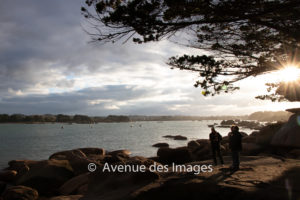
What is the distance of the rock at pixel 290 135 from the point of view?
16.7 meters

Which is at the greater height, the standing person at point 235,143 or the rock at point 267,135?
the standing person at point 235,143

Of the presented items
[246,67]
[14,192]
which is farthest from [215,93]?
[14,192]

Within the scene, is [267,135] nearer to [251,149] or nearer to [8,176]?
[251,149]

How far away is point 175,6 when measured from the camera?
7.05 metres

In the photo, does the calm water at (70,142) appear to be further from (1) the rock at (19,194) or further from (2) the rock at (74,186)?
(1) the rock at (19,194)

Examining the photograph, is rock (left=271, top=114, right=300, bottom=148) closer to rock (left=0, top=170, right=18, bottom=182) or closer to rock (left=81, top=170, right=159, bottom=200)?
rock (left=81, top=170, right=159, bottom=200)

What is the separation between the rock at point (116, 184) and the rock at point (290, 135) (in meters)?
14.2

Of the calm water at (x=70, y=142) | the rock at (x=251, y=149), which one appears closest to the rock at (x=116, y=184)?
the rock at (x=251, y=149)

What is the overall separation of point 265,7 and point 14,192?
11.8 meters

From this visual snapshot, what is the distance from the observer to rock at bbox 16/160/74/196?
11.9 meters

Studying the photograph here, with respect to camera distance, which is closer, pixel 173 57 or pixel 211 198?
pixel 211 198

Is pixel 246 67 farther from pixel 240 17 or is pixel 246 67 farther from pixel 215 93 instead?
pixel 240 17

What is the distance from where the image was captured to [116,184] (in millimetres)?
7422

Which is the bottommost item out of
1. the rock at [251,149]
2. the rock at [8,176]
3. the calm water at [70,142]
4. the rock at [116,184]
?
the calm water at [70,142]
